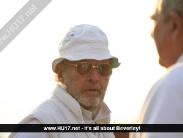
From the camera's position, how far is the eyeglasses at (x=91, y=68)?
5.48m

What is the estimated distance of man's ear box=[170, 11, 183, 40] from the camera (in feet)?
8.93

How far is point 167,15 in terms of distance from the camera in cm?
279

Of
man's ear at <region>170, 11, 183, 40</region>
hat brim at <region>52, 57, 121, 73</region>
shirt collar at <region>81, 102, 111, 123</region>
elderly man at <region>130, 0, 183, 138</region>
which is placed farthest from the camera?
hat brim at <region>52, 57, 121, 73</region>

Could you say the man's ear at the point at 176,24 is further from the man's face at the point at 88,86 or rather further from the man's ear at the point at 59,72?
the man's ear at the point at 59,72

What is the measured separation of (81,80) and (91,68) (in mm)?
159

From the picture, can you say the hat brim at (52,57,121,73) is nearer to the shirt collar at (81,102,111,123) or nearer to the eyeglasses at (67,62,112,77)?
the eyeglasses at (67,62,112,77)

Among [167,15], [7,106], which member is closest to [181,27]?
[167,15]

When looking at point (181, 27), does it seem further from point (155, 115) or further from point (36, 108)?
point (36, 108)

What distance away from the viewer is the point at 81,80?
553cm

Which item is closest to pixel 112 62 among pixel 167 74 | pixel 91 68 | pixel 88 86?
pixel 91 68

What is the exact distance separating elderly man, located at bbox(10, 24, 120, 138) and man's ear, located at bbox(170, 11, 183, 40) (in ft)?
8.16

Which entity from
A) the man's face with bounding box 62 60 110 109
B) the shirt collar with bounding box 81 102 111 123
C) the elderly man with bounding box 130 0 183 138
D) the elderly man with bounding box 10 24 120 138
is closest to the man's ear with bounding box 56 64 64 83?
the elderly man with bounding box 10 24 120 138

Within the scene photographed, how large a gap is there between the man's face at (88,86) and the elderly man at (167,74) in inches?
98.5

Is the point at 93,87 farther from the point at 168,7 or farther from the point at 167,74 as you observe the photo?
the point at 167,74
